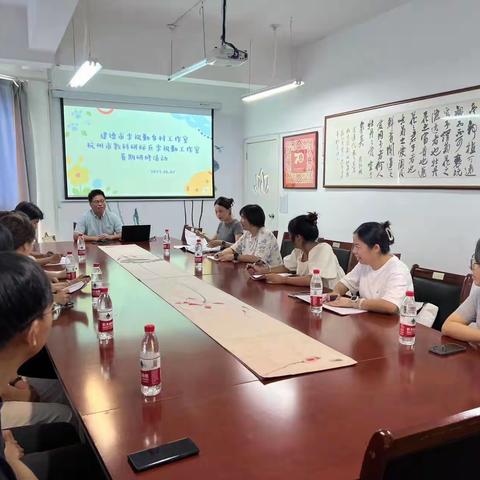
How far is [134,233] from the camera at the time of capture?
4438 millimetres

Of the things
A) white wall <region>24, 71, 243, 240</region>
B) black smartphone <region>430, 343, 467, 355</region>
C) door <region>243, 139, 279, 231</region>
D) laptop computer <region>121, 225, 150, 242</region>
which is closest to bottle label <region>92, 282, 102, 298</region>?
black smartphone <region>430, 343, 467, 355</region>

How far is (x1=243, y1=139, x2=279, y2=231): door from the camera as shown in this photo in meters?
5.90

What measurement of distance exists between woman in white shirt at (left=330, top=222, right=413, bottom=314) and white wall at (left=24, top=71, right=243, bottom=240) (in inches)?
160

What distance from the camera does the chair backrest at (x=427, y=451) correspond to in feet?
2.33

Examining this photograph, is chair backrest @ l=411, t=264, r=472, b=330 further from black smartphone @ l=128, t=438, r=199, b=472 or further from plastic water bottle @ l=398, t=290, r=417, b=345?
black smartphone @ l=128, t=438, r=199, b=472

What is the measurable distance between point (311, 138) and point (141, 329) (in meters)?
3.80

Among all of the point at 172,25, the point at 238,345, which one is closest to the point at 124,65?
the point at 172,25

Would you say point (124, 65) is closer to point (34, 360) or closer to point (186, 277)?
point (186, 277)

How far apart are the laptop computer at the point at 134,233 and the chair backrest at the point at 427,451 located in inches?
153

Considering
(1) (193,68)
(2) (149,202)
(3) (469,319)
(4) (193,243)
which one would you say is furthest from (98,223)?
(3) (469,319)

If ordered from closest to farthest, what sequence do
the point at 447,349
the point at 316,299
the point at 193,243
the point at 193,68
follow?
the point at 447,349 → the point at 316,299 → the point at 193,68 → the point at 193,243

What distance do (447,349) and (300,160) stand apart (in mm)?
3944

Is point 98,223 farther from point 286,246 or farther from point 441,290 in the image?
point 441,290

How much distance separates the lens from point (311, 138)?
5.15 m
